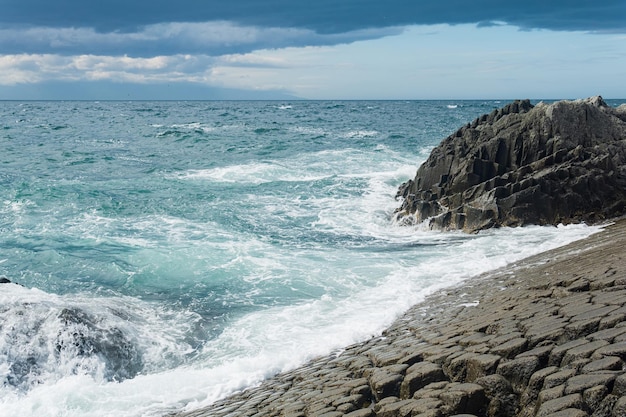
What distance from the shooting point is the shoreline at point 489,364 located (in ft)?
19.0

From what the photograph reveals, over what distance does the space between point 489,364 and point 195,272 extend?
10.6 m

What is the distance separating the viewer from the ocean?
10.2 m

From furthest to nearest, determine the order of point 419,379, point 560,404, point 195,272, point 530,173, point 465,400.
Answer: point 530,173 < point 195,272 < point 419,379 < point 465,400 < point 560,404

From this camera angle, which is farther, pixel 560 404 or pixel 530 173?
pixel 530 173

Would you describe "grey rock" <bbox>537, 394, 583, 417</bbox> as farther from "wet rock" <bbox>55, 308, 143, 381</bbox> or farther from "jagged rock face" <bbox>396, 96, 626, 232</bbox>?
"jagged rock face" <bbox>396, 96, 626, 232</bbox>

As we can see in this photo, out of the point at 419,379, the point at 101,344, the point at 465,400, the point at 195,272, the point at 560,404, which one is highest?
the point at 560,404

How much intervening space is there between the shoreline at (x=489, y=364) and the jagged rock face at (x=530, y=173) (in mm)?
7600

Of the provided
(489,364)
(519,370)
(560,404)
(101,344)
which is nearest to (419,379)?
(489,364)

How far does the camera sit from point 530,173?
19.3 meters

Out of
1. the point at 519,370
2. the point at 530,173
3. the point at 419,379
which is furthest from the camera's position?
the point at 530,173

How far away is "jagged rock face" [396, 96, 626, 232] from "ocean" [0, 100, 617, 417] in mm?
851

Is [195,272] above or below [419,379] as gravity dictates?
below

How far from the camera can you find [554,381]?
5805mm

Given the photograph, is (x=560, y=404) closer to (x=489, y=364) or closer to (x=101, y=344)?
(x=489, y=364)
